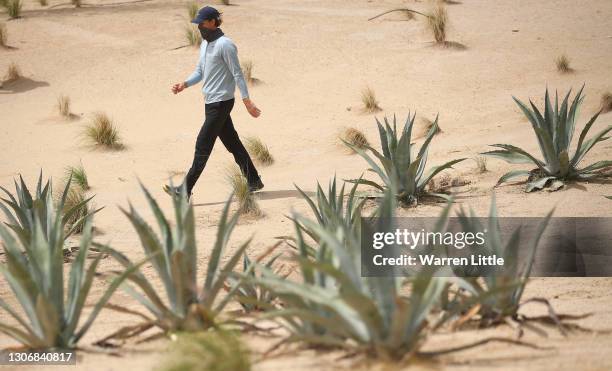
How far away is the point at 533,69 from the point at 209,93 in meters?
6.96

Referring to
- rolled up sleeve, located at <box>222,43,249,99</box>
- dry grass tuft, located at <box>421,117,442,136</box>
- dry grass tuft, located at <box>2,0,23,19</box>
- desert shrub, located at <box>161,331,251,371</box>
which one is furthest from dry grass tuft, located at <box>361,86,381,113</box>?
dry grass tuft, located at <box>2,0,23,19</box>

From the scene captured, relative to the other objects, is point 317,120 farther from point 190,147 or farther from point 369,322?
point 369,322

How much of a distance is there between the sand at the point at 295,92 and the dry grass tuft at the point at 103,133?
7.3 inches

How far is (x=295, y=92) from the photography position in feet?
41.8

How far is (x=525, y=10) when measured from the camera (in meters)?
16.8

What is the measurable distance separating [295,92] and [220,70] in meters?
5.14

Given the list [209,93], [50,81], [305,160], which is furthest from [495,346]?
[50,81]

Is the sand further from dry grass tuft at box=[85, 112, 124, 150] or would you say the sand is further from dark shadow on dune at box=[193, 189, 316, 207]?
dry grass tuft at box=[85, 112, 124, 150]

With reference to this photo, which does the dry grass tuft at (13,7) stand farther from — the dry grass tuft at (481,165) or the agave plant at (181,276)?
the agave plant at (181,276)

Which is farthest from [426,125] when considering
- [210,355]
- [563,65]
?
[210,355]

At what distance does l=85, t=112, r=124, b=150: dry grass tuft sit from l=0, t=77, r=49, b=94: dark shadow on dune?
10.1ft

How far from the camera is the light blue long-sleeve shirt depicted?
24.9 ft

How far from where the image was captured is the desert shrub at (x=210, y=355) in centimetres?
287

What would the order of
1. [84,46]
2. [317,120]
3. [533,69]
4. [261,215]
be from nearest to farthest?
[261,215], [317,120], [533,69], [84,46]
